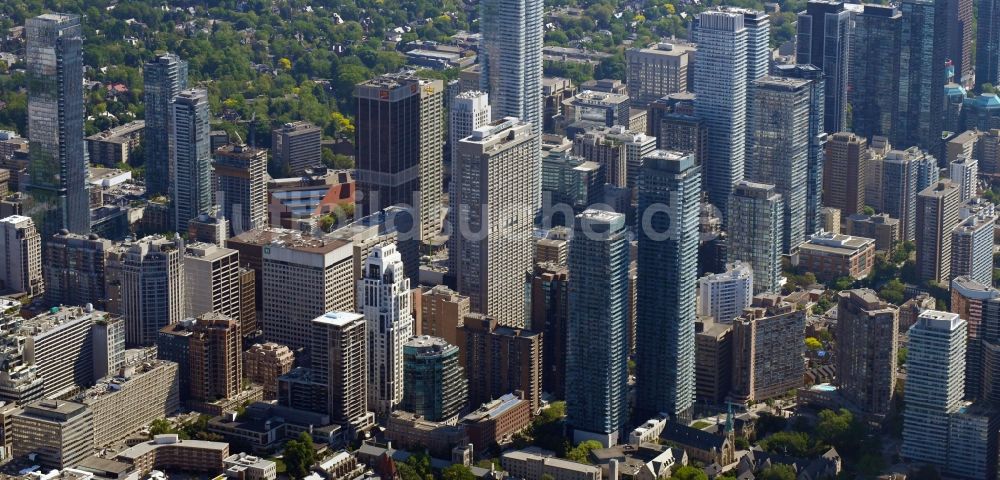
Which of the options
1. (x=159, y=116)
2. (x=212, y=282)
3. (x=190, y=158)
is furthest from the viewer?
(x=159, y=116)

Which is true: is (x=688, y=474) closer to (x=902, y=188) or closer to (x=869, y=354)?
(x=869, y=354)

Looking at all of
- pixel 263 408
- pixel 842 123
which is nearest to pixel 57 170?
pixel 263 408

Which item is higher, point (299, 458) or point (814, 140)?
point (814, 140)

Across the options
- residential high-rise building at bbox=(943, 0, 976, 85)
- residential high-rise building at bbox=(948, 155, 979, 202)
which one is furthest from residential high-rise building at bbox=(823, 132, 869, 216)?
residential high-rise building at bbox=(943, 0, 976, 85)

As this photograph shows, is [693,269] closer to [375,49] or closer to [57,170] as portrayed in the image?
[57,170]

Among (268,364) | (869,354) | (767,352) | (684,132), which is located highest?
(684,132)

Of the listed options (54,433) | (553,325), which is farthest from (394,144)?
(54,433)
